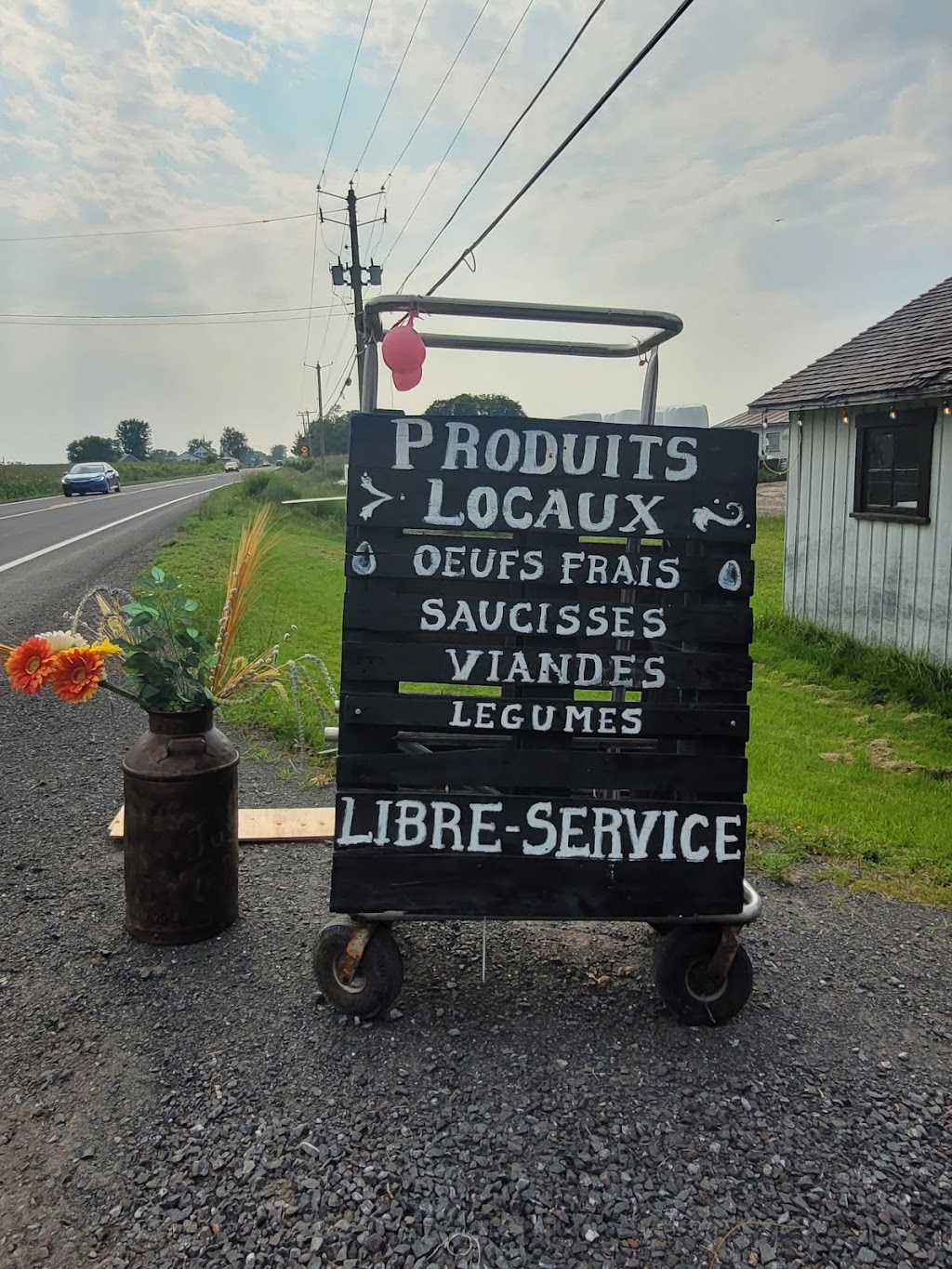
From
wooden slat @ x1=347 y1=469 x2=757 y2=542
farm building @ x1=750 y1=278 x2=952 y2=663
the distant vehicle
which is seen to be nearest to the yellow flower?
wooden slat @ x1=347 y1=469 x2=757 y2=542

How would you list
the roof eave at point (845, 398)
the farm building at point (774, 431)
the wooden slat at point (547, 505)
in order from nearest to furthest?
the wooden slat at point (547, 505) → the roof eave at point (845, 398) → the farm building at point (774, 431)

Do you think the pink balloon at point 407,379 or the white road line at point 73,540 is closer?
the pink balloon at point 407,379

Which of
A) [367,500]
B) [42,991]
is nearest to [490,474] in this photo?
A: [367,500]

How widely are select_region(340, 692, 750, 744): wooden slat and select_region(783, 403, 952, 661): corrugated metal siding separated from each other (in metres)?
6.40

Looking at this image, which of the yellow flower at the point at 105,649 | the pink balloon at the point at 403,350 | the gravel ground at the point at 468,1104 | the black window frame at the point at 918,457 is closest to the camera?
the gravel ground at the point at 468,1104

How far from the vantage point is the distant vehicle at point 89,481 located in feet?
110

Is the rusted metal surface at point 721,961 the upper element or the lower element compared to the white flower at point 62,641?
lower

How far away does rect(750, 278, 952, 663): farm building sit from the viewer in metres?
8.34

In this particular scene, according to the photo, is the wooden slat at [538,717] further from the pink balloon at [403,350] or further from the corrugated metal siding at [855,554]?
the corrugated metal siding at [855,554]

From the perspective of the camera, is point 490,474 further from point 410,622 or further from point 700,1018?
point 700,1018

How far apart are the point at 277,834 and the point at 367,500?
2.24 metres

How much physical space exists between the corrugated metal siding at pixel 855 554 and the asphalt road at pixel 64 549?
759cm

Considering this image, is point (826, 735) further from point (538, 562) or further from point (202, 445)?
point (202, 445)

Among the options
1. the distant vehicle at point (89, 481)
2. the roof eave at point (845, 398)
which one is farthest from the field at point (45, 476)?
the roof eave at point (845, 398)
